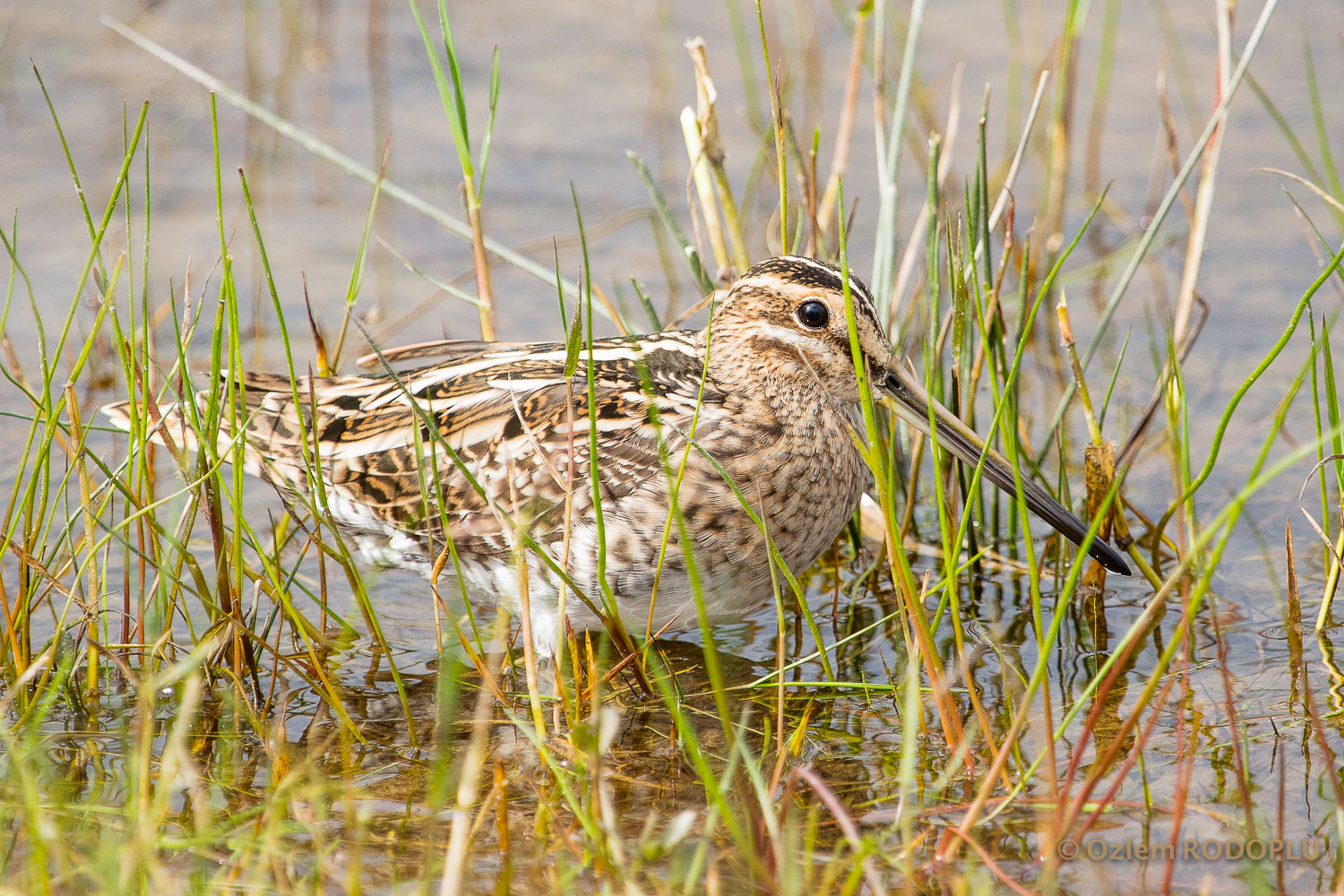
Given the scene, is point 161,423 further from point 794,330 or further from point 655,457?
point 794,330

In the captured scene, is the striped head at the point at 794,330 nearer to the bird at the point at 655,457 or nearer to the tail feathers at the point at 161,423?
the bird at the point at 655,457

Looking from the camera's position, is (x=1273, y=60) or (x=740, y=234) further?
(x=1273, y=60)

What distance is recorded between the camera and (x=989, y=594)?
462 cm

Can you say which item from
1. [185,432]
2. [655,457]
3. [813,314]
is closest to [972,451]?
[813,314]

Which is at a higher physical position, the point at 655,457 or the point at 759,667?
the point at 655,457

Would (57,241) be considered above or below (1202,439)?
above

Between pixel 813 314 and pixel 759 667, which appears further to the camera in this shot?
pixel 759 667

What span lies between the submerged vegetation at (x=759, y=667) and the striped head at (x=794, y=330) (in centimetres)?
22

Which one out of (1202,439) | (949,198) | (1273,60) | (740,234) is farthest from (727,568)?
(1273,60)

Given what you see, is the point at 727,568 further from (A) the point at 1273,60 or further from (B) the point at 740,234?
(A) the point at 1273,60

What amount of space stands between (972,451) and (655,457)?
0.87 m

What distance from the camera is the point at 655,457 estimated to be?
13.0 feet

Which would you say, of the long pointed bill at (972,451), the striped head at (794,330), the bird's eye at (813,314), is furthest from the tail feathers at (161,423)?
the long pointed bill at (972,451)

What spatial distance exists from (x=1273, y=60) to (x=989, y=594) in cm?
468
